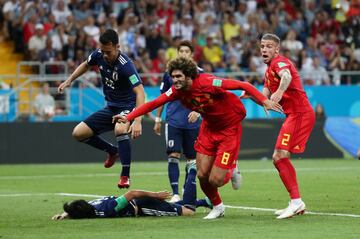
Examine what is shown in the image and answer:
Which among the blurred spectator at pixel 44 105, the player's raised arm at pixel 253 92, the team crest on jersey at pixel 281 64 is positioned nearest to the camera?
the player's raised arm at pixel 253 92

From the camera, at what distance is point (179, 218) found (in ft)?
42.5

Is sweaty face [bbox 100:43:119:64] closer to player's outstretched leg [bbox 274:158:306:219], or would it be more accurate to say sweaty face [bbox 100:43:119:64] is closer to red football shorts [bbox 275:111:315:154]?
red football shorts [bbox 275:111:315:154]

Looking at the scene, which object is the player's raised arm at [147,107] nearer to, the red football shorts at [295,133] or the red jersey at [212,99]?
the red jersey at [212,99]

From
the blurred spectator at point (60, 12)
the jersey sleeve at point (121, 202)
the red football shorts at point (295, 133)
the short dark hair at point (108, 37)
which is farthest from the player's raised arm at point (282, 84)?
the blurred spectator at point (60, 12)

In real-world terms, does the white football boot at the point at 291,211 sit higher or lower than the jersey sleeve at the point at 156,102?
lower

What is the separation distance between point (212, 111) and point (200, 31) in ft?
64.5

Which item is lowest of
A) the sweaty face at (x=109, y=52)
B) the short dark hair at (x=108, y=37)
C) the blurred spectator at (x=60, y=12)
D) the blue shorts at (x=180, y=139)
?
the blue shorts at (x=180, y=139)

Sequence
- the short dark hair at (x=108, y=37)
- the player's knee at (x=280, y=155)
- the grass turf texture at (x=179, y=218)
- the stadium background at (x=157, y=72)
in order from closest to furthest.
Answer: the grass turf texture at (x=179, y=218) → the player's knee at (x=280, y=155) → the short dark hair at (x=108, y=37) → the stadium background at (x=157, y=72)

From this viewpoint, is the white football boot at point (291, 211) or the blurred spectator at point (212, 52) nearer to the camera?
the white football boot at point (291, 211)

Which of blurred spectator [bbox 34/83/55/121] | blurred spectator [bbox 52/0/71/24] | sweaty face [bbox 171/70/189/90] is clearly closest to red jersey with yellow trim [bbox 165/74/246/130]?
sweaty face [bbox 171/70/189/90]

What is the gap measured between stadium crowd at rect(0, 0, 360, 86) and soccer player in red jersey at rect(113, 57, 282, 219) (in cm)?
1629

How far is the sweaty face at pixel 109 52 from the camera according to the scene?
15.0m

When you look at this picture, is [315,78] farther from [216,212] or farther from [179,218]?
[179,218]

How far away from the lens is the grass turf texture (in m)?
11.3
